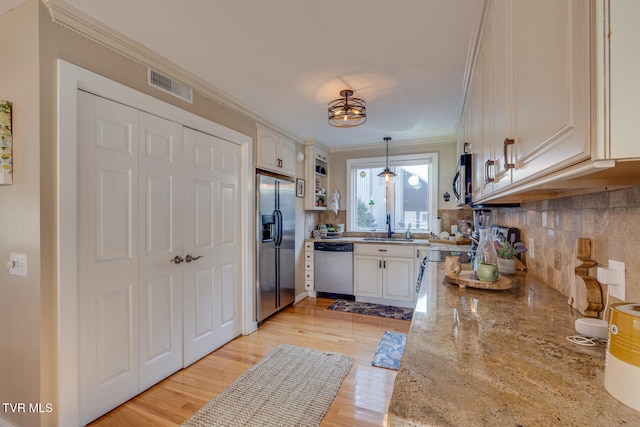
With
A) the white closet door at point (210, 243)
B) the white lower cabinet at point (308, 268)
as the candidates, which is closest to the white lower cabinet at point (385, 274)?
the white lower cabinet at point (308, 268)

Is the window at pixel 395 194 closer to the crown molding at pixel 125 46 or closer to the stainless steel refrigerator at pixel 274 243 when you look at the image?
the stainless steel refrigerator at pixel 274 243

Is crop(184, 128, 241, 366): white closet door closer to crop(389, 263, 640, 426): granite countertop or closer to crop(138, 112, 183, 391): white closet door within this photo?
crop(138, 112, 183, 391): white closet door

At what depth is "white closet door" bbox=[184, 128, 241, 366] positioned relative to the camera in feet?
8.07

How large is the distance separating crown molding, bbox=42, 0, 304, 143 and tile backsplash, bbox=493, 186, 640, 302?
2703 mm

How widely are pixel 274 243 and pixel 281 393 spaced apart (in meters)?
1.82

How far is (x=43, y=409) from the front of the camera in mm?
1537

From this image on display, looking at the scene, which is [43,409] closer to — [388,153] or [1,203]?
[1,203]

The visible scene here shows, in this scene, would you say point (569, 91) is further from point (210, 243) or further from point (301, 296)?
point (301, 296)

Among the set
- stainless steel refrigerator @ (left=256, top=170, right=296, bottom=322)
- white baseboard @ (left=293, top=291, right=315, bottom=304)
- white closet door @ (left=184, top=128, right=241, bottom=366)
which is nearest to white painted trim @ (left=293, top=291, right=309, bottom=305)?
white baseboard @ (left=293, top=291, right=315, bottom=304)

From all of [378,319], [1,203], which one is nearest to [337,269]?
[378,319]

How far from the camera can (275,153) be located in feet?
11.9

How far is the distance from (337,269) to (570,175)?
385 cm

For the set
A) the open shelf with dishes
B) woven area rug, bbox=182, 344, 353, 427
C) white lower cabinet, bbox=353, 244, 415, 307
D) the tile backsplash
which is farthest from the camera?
the open shelf with dishes

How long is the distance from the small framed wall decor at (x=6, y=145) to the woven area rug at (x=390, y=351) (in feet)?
9.44
